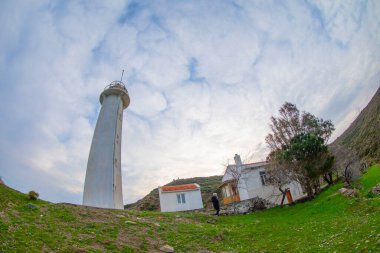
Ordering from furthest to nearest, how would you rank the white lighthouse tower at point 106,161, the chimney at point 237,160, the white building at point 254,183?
1. the chimney at point 237,160
2. the white building at point 254,183
3. the white lighthouse tower at point 106,161

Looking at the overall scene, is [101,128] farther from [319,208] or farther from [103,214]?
[319,208]

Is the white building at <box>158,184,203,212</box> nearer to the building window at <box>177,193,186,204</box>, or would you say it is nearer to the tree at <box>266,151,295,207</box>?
the building window at <box>177,193,186,204</box>

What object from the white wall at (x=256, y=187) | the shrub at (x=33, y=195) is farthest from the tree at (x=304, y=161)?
the shrub at (x=33, y=195)

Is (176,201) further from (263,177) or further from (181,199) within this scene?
(263,177)

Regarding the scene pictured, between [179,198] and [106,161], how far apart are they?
1709cm

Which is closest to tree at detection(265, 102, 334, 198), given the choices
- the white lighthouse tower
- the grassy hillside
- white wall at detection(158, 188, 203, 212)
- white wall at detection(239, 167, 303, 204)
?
white wall at detection(239, 167, 303, 204)

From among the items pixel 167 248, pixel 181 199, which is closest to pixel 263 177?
pixel 181 199

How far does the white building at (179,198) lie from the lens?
37.4 m

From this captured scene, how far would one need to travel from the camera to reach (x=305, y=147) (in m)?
29.0

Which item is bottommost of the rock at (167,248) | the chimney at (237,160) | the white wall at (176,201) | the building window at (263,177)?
the rock at (167,248)

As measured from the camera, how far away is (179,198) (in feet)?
126

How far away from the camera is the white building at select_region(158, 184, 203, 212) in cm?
3744

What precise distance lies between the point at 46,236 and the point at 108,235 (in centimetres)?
298

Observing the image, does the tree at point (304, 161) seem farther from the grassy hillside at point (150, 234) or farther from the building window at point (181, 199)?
the building window at point (181, 199)
